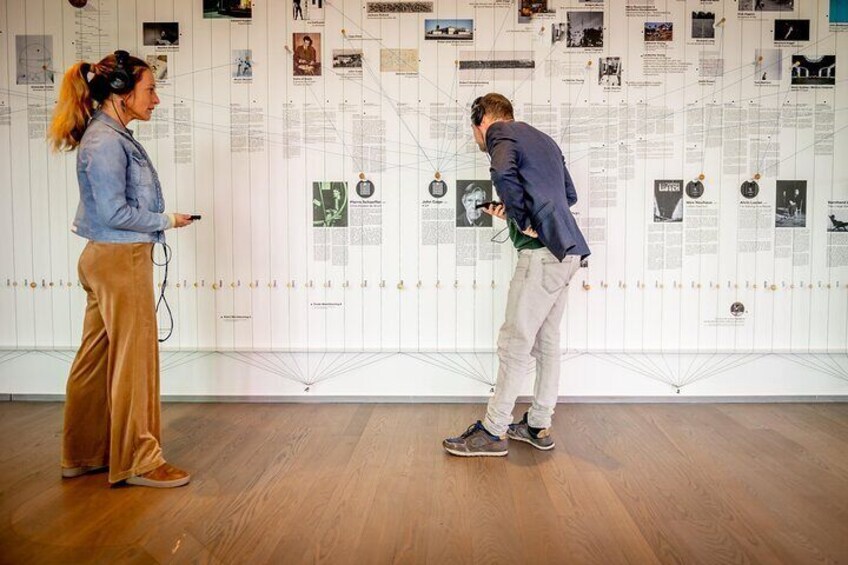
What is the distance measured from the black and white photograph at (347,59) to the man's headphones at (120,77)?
1.35m

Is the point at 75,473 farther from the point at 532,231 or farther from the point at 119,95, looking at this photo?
the point at 532,231

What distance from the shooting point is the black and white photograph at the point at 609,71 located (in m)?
3.33

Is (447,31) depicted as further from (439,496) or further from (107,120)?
(439,496)

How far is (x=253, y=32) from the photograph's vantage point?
3.35 m

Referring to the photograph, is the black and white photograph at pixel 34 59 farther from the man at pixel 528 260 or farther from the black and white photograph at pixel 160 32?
the man at pixel 528 260

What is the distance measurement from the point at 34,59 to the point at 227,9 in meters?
1.19

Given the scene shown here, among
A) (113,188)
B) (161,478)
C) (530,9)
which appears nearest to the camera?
(113,188)

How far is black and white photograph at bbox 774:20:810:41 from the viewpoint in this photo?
331cm

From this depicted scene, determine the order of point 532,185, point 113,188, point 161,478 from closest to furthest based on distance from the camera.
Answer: point 113,188 < point 161,478 < point 532,185

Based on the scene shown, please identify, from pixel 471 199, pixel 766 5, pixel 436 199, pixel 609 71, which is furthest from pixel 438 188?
pixel 766 5

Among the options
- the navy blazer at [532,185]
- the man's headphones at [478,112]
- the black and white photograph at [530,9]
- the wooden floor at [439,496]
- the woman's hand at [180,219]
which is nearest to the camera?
the wooden floor at [439,496]

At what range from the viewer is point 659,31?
3.32 meters

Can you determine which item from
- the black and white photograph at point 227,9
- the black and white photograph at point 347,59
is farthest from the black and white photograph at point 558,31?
the black and white photograph at point 227,9

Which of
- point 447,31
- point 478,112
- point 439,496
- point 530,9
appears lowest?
point 439,496
